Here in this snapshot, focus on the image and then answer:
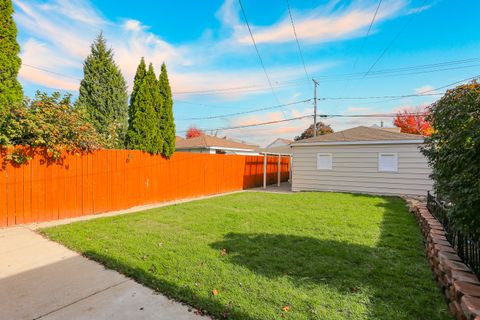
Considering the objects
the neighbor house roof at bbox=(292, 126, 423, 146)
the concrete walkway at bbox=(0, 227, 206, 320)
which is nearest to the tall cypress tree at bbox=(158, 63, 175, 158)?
the concrete walkway at bbox=(0, 227, 206, 320)

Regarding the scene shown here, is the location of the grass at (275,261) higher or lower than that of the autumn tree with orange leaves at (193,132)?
lower

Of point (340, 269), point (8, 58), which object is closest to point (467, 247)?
point (340, 269)

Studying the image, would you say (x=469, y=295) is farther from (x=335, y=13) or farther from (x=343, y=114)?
(x=343, y=114)

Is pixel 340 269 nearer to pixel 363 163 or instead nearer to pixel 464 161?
pixel 464 161

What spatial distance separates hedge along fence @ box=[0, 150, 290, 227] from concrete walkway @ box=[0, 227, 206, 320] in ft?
6.80

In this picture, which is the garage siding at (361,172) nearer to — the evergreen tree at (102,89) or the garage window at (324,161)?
the garage window at (324,161)

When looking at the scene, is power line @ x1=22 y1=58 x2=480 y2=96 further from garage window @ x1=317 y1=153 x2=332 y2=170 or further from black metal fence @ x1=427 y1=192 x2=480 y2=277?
black metal fence @ x1=427 y1=192 x2=480 y2=277

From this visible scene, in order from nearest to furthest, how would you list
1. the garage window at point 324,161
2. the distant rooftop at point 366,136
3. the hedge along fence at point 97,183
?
1. the hedge along fence at point 97,183
2. the distant rooftop at point 366,136
3. the garage window at point 324,161

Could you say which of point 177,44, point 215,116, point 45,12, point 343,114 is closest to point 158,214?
point 45,12

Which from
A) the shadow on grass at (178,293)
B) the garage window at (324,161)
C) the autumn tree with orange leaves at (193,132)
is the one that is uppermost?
the autumn tree with orange leaves at (193,132)

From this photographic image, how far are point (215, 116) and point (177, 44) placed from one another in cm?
1428

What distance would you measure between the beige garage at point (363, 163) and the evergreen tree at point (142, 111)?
7.07 meters

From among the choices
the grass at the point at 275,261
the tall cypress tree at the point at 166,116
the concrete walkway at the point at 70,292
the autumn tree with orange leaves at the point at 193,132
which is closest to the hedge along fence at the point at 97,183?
the tall cypress tree at the point at 166,116

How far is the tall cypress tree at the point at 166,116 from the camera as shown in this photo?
8.95 metres
